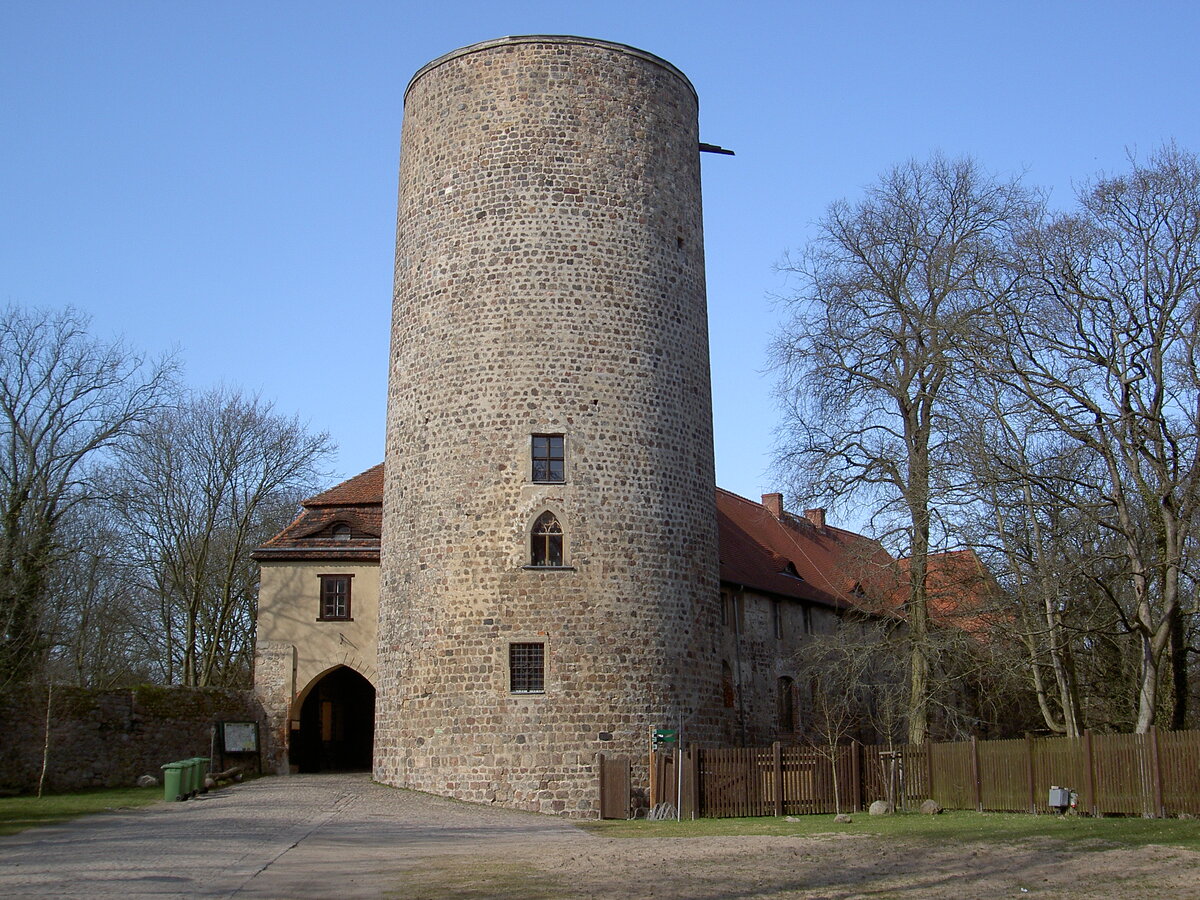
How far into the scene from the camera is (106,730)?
25.5 meters

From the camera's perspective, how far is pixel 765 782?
2145 centimetres

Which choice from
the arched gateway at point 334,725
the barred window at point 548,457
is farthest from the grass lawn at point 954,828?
the arched gateway at point 334,725

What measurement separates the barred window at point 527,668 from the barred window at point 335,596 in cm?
741

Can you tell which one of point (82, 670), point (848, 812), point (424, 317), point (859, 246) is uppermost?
point (859, 246)

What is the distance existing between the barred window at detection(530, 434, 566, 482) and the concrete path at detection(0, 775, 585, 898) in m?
6.02

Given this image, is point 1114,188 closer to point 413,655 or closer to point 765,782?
point 765,782

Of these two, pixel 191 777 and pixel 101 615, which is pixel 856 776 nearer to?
pixel 191 777

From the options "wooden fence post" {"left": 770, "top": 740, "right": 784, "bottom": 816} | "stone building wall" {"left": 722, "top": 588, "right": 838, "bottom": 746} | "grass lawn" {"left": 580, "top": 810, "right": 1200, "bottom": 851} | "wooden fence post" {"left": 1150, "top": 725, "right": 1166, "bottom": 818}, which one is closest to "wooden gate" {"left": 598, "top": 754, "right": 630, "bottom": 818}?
"grass lawn" {"left": 580, "top": 810, "right": 1200, "bottom": 851}

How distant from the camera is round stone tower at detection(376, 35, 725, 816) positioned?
21.9m

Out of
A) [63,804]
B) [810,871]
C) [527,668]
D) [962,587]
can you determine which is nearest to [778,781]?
[527,668]

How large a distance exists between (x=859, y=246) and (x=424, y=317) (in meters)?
9.20

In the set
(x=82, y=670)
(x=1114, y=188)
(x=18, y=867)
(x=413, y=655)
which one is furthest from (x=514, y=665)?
(x=82, y=670)

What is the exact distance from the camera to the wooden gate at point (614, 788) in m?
20.9

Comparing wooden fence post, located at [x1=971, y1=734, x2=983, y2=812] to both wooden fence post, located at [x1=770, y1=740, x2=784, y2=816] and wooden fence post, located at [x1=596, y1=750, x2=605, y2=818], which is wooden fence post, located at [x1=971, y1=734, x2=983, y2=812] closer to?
wooden fence post, located at [x1=770, y1=740, x2=784, y2=816]
